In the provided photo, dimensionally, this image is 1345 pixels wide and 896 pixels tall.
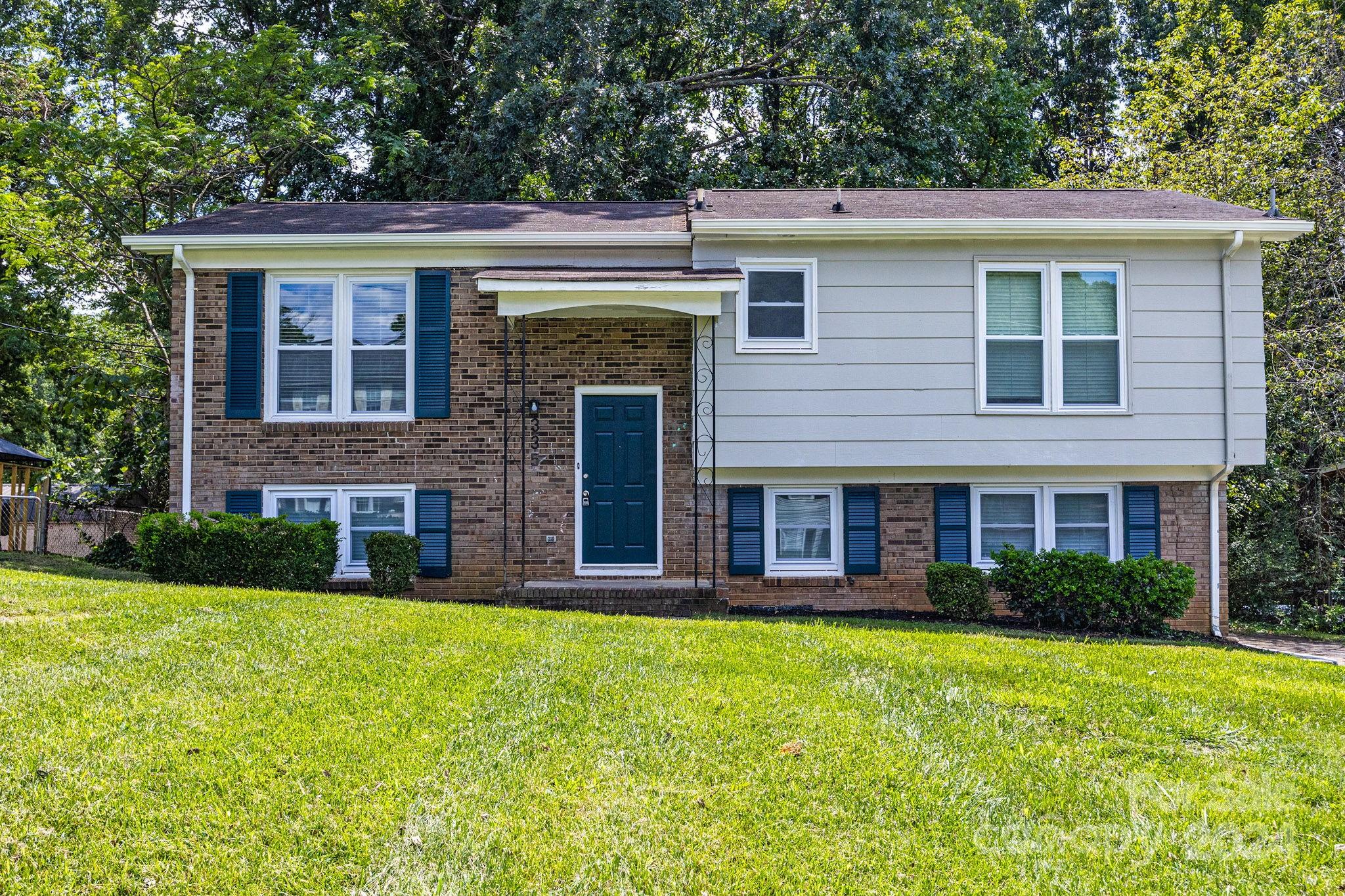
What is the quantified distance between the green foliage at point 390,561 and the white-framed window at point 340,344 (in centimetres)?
140

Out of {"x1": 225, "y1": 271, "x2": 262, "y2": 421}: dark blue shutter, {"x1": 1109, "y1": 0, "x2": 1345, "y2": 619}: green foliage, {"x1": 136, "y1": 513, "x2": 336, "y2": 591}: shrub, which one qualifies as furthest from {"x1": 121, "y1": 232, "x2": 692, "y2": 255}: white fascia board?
{"x1": 1109, "y1": 0, "x2": 1345, "y2": 619}: green foliage

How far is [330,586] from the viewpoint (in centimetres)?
1007

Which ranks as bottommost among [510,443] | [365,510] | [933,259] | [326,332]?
[365,510]

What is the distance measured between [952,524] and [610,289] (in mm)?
4332

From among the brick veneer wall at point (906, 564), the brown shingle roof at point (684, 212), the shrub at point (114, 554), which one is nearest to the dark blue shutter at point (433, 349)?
the brown shingle roof at point (684, 212)

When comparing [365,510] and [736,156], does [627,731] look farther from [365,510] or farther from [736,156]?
[736,156]

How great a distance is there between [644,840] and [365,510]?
753 cm

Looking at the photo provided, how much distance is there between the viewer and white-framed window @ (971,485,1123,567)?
A: 10578mm

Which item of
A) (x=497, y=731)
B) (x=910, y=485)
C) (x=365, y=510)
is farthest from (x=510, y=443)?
(x=497, y=731)

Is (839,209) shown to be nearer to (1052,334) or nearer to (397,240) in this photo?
(1052,334)

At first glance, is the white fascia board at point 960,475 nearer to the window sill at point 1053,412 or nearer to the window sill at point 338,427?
the window sill at point 1053,412

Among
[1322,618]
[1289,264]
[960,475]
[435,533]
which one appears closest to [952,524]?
[960,475]

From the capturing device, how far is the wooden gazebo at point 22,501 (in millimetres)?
15133

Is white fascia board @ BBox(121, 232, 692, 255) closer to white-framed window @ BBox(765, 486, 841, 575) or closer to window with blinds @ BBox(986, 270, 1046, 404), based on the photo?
white-framed window @ BBox(765, 486, 841, 575)
